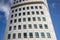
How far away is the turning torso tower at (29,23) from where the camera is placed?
31425 millimetres

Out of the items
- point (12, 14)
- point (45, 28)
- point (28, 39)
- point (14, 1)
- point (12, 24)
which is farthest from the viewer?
point (14, 1)

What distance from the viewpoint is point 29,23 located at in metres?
33.8

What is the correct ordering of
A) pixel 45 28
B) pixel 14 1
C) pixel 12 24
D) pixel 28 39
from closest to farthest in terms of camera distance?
pixel 28 39, pixel 45 28, pixel 12 24, pixel 14 1

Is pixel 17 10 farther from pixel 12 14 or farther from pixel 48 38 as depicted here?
pixel 48 38

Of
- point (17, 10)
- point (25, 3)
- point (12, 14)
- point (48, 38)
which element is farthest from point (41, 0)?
point (48, 38)

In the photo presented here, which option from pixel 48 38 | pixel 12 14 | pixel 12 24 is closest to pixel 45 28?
pixel 48 38

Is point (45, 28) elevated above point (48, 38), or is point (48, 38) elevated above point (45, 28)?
point (45, 28)

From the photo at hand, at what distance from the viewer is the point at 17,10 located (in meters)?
39.0

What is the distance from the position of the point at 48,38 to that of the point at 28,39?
615 cm

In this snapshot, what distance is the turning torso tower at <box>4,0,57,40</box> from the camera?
3142 centimetres

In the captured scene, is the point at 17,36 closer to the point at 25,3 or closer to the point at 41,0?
the point at 25,3

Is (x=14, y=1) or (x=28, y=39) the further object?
(x=14, y=1)

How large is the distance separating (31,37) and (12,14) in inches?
523

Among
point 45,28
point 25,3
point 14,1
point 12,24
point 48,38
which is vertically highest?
point 14,1
